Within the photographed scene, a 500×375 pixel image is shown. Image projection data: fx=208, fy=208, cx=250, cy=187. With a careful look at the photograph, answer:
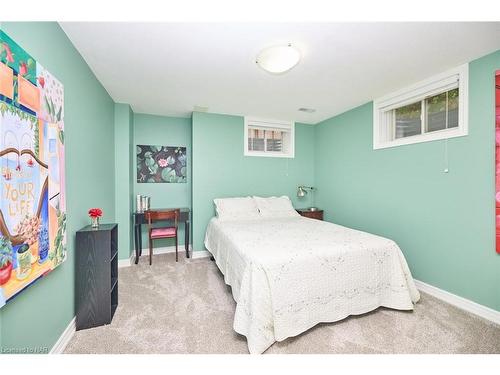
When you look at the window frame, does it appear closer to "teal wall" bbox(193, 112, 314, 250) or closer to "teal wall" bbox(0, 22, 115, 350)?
"teal wall" bbox(193, 112, 314, 250)

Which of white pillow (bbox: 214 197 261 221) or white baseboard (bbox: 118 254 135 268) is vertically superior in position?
white pillow (bbox: 214 197 261 221)

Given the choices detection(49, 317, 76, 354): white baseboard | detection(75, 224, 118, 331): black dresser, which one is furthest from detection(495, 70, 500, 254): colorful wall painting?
detection(49, 317, 76, 354): white baseboard

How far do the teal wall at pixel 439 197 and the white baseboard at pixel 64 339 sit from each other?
134 inches

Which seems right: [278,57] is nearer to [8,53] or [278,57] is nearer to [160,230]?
[8,53]

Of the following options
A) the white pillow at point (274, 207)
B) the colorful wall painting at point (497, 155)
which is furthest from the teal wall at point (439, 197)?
the white pillow at point (274, 207)

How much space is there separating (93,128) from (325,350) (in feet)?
9.40

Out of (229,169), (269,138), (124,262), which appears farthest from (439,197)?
(124,262)

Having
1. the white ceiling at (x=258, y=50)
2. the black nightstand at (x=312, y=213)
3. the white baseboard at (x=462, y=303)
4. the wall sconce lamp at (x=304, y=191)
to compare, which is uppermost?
the white ceiling at (x=258, y=50)

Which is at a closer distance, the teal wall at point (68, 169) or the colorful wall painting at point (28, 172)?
the colorful wall painting at point (28, 172)

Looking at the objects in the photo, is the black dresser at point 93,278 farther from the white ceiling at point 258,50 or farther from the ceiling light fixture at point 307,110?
the ceiling light fixture at point 307,110

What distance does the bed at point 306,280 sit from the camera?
1517mm

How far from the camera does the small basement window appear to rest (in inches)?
148

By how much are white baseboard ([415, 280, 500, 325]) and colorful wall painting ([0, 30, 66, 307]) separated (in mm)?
3349

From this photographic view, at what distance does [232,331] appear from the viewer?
5.48 ft
